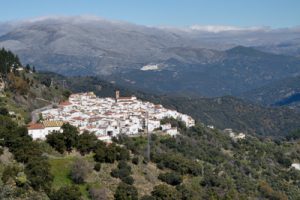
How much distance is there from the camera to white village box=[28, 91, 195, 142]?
6638 cm

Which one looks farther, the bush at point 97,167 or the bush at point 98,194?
the bush at point 97,167

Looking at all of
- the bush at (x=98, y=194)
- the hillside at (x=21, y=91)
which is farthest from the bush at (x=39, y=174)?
→ the hillside at (x=21, y=91)

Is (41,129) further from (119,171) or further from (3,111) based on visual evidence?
(119,171)

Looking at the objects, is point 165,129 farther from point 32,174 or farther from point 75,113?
point 32,174

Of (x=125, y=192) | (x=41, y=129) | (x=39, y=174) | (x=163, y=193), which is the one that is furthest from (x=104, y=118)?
(x=39, y=174)

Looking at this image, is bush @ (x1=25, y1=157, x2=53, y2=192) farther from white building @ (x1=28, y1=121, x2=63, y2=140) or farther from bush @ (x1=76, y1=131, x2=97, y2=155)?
white building @ (x1=28, y1=121, x2=63, y2=140)

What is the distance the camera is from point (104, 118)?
7994 centimetres

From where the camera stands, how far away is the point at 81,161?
45781 mm

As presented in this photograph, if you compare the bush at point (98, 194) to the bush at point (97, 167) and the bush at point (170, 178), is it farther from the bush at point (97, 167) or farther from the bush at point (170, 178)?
the bush at point (170, 178)

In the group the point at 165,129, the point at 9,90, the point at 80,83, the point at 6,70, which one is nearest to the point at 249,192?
the point at 165,129

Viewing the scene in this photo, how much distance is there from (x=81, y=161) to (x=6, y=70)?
4629 cm

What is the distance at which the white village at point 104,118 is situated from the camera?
6638 centimetres

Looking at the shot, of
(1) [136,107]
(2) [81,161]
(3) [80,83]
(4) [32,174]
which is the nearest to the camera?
(4) [32,174]

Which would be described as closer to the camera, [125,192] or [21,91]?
[125,192]
